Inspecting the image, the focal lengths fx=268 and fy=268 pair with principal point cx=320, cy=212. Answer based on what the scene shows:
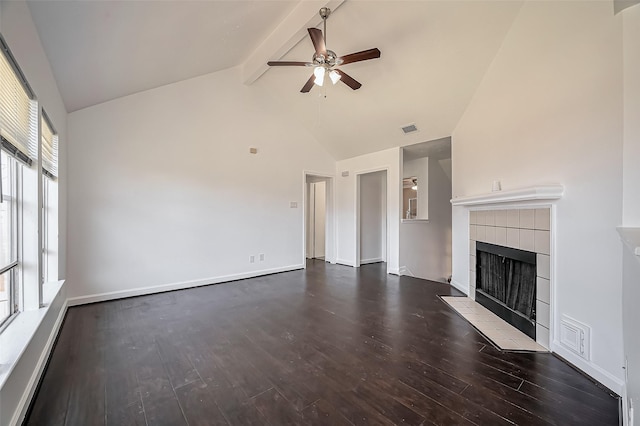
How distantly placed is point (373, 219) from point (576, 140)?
471 centimetres

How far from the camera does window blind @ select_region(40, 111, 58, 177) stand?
2467mm

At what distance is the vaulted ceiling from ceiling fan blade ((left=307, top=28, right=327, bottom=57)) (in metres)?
0.63

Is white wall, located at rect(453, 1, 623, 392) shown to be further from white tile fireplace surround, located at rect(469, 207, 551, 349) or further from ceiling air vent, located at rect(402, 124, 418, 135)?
ceiling air vent, located at rect(402, 124, 418, 135)

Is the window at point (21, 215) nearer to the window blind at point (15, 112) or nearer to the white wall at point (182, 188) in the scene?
the window blind at point (15, 112)

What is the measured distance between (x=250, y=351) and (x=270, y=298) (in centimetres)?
143

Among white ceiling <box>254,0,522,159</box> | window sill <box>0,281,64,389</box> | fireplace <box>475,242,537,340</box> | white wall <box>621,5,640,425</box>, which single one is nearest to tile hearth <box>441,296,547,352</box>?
fireplace <box>475,242,537,340</box>

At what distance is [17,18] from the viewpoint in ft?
5.00

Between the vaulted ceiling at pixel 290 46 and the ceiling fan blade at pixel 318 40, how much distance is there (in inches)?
24.9

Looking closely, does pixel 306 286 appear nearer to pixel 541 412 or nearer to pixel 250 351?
pixel 250 351

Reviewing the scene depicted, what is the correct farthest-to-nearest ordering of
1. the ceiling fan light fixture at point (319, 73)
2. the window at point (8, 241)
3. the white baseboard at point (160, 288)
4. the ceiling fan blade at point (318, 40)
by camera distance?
1. the white baseboard at point (160, 288)
2. the ceiling fan light fixture at point (319, 73)
3. the ceiling fan blade at point (318, 40)
4. the window at point (8, 241)

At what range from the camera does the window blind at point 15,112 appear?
A: 1.50m

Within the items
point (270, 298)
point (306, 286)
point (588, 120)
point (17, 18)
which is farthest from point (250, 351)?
point (588, 120)

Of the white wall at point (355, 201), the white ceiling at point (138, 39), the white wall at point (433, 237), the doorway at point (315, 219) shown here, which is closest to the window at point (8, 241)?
the white ceiling at point (138, 39)

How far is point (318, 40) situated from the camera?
8.20ft
